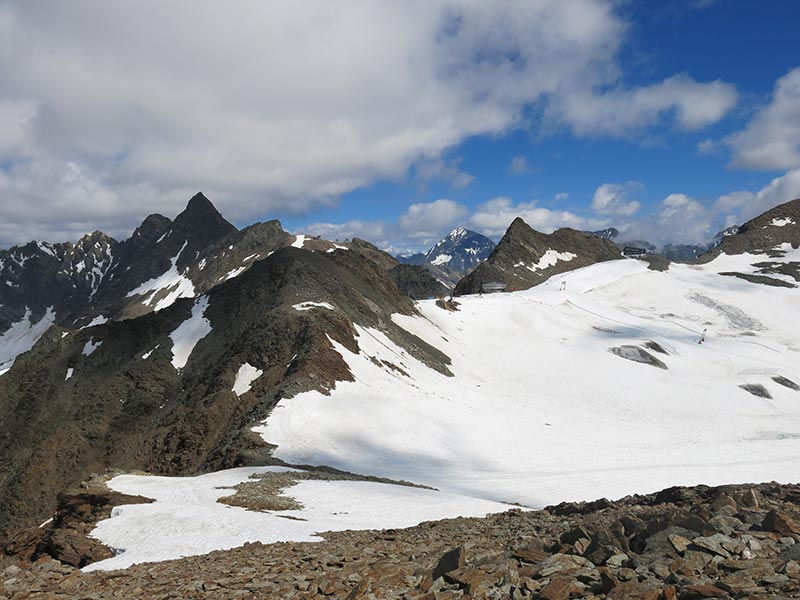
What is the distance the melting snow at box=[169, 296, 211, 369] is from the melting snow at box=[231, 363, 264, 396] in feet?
39.5

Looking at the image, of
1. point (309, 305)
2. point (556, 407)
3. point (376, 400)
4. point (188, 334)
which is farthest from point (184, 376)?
point (556, 407)

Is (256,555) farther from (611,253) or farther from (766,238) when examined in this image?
(766,238)

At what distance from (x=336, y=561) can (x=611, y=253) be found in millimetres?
174179

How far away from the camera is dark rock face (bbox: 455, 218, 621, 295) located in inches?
5349

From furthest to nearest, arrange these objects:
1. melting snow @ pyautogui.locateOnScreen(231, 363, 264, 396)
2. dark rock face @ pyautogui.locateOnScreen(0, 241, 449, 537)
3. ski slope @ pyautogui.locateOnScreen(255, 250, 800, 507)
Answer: melting snow @ pyautogui.locateOnScreen(231, 363, 264, 396) < dark rock face @ pyautogui.locateOnScreen(0, 241, 449, 537) < ski slope @ pyautogui.locateOnScreen(255, 250, 800, 507)

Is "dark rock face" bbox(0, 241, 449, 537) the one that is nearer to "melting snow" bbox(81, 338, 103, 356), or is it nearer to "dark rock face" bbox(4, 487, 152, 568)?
"melting snow" bbox(81, 338, 103, 356)

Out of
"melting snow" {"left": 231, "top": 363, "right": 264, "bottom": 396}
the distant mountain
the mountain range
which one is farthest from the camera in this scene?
"melting snow" {"left": 231, "top": 363, "right": 264, "bottom": 396}

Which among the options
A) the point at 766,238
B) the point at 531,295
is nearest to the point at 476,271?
the point at 531,295

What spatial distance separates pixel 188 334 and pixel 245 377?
17.9 metres

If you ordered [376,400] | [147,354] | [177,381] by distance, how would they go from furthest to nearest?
[147,354]
[177,381]
[376,400]

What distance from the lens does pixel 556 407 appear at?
55.0m

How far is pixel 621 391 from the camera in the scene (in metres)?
60.2

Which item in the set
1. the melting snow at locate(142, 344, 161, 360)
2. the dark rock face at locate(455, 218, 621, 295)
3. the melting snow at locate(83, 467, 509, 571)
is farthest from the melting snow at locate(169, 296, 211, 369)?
the dark rock face at locate(455, 218, 621, 295)

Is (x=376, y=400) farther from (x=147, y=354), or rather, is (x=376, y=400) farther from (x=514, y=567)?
(x=514, y=567)
